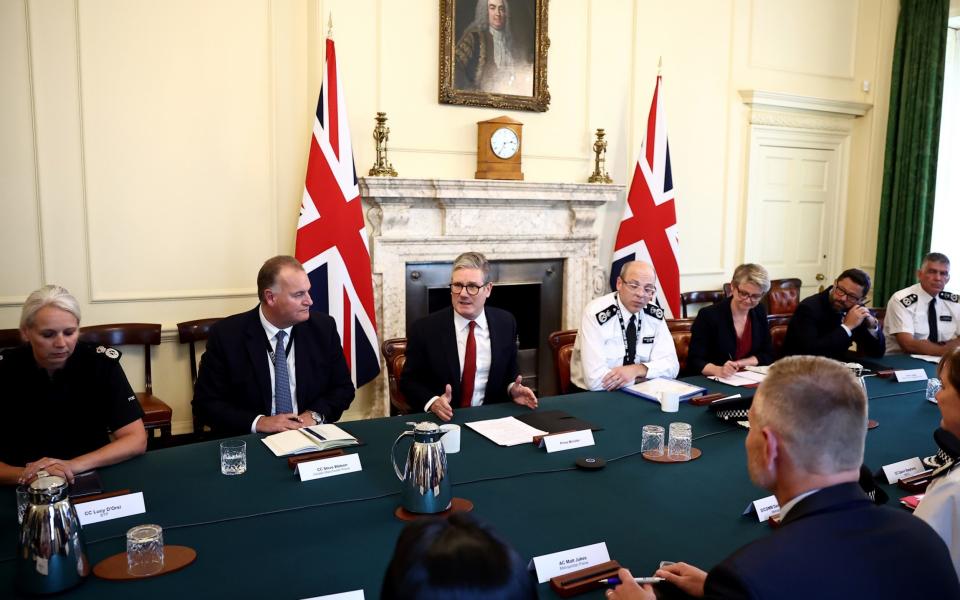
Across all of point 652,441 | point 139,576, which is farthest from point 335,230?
point 139,576

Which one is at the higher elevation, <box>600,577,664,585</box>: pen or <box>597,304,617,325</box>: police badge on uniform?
<box>597,304,617,325</box>: police badge on uniform

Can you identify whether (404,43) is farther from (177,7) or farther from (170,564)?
(170,564)

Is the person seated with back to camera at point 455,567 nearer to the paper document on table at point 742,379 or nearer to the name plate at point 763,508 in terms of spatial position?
the name plate at point 763,508

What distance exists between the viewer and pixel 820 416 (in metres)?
1.37

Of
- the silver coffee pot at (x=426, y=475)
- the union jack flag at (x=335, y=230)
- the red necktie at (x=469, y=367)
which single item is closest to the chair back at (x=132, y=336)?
the union jack flag at (x=335, y=230)

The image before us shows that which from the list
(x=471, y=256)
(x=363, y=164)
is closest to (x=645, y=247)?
(x=363, y=164)

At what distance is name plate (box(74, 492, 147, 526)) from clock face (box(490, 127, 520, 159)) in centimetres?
380

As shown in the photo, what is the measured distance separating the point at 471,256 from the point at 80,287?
2.54 m

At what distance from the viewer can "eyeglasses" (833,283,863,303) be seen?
430 cm

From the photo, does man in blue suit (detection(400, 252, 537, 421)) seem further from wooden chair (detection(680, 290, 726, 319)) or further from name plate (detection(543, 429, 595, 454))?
wooden chair (detection(680, 290, 726, 319))

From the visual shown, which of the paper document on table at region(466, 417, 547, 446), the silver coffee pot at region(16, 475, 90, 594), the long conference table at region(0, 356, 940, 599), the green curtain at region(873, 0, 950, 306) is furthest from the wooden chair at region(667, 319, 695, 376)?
the green curtain at region(873, 0, 950, 306)

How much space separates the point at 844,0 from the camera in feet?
22.4

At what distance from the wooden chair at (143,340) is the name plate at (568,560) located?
9.78ft

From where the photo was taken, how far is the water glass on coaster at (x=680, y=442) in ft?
7.80
